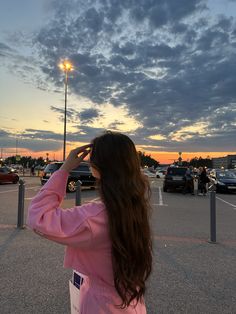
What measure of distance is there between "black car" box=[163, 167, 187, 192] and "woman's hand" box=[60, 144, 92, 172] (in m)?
23.4

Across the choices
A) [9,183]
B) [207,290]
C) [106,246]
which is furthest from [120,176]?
[9,183]

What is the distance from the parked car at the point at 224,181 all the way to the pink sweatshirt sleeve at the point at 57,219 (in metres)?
25.2

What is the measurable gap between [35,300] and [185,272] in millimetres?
2359

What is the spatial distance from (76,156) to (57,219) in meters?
0.37

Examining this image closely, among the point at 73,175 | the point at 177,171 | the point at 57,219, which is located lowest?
the point at 57,219

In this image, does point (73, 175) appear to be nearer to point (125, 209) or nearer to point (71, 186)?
point (71, 186)

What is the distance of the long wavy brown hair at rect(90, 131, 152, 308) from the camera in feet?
6.06

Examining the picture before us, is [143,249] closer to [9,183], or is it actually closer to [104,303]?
[104,303]

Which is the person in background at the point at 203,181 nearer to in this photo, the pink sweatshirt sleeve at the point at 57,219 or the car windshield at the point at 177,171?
the car windshield at the point at 177,171

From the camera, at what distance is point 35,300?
4461 mm

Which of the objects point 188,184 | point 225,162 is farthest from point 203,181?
point 225,162

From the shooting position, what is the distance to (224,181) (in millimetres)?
26484

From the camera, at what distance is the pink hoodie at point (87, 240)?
185cm

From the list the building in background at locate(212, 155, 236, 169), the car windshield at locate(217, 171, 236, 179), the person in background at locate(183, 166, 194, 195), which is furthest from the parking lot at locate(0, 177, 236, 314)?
the building in background at locate(212, 155, 236, 169)
